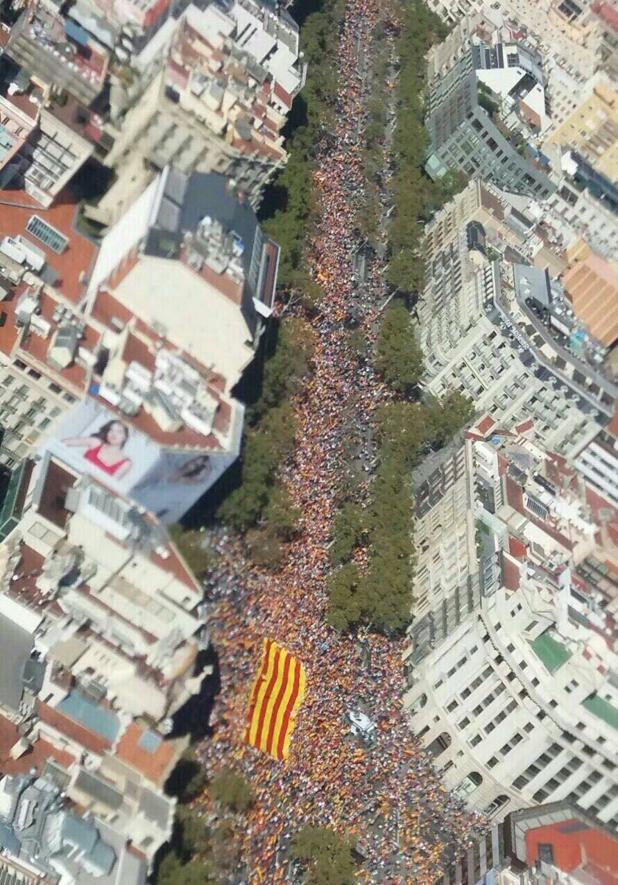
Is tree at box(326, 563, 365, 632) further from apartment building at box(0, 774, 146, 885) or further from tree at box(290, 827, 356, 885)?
apartment building at box(0, 774, 146, 885)

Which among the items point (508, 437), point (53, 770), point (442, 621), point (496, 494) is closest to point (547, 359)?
point (508, 437)

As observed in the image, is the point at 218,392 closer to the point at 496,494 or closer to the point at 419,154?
the point at 496,494

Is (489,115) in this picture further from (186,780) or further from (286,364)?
(186,780)

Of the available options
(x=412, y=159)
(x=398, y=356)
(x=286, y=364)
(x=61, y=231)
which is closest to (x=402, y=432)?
(x=398, y=356)

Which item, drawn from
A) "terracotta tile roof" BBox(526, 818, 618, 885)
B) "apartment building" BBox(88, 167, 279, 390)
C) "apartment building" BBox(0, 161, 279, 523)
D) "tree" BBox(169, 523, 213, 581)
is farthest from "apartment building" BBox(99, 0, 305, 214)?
"terracotta tile roof" BBox(526, 818, 618, 885)

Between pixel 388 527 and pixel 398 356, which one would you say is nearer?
pixel 388 527

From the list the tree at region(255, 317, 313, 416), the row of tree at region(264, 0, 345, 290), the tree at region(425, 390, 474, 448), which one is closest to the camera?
the tree at region(255, 317, 313, 416)

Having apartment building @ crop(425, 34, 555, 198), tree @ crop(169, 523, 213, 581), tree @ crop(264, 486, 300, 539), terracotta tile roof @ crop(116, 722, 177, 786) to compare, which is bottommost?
terracotta tile roof @ crop(116, 722, 177, 786)
